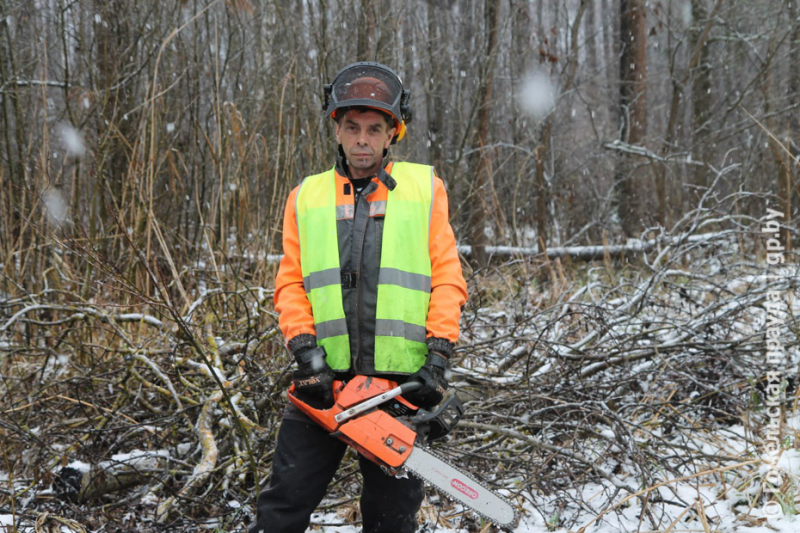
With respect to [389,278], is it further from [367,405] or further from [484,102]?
[484,102]

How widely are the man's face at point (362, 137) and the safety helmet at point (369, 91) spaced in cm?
5

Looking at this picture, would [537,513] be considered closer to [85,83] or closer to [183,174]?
[183,174]

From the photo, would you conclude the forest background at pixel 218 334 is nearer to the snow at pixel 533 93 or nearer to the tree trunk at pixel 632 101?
the tree trunk at pixel 632 101

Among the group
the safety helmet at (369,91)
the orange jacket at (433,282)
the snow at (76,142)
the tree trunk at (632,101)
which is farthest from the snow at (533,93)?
the orange jacket at (433,282)

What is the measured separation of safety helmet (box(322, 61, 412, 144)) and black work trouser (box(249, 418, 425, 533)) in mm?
1137

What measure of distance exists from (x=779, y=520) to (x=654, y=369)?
119 cm

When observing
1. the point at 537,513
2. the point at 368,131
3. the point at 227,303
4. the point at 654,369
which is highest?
the point at 368,131

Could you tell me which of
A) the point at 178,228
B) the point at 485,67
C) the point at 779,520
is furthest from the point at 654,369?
the point at 485,67

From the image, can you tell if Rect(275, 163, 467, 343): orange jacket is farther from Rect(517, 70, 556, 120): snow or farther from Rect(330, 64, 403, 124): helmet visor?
Rect(517, 70, 556, 120): snow

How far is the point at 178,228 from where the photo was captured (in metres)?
A: 5.45

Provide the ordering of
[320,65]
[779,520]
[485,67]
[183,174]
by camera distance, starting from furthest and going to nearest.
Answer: [485,67] → [183,174] → [320,65] → [779,520]

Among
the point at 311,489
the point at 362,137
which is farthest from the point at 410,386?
the point at 362,137

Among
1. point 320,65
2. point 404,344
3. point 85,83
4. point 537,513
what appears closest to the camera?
point 404,344

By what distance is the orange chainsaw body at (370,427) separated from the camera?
76.0 inches
